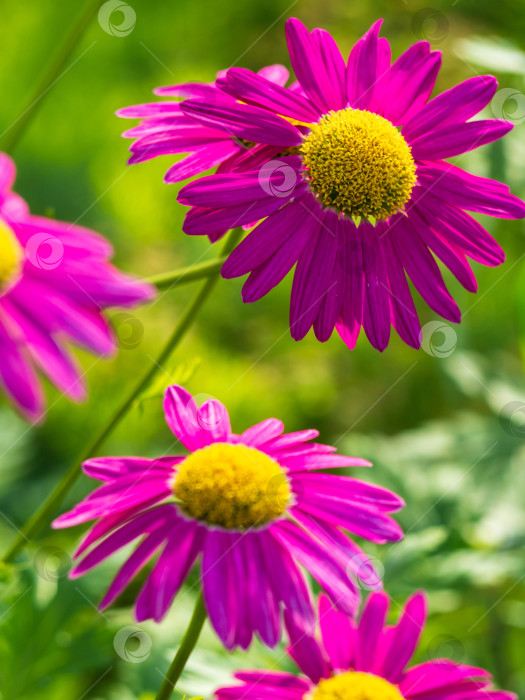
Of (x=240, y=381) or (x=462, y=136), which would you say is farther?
(x=240, y=381)

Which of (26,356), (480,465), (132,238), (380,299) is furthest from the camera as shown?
(132,238)

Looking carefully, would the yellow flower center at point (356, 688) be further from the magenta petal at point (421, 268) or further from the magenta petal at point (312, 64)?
the magenta petal at point (312, 64)

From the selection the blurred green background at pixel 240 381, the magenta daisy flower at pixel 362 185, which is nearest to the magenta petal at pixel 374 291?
the magenta daisy flower at pixel 362 185

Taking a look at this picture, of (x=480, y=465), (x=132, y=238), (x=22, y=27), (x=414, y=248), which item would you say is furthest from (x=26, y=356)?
(x=22, y=27)

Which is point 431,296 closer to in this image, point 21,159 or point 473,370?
point 473,370

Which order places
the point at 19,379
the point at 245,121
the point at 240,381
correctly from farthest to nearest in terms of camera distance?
1. the point at 240,381
2. the point at 245,121
3. the point at 19,379

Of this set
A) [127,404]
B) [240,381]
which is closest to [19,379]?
[127,404]

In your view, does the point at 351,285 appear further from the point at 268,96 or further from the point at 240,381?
the point at 240,381
